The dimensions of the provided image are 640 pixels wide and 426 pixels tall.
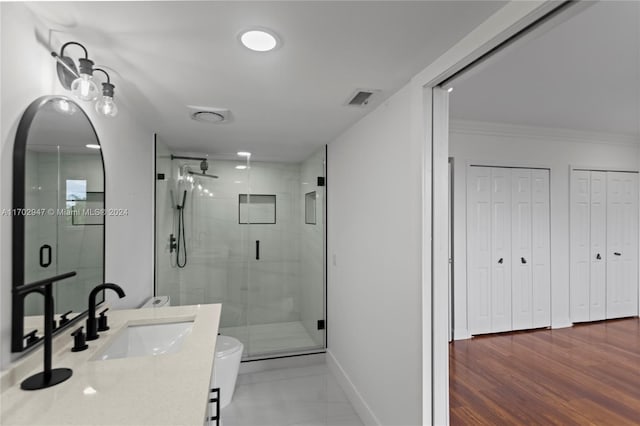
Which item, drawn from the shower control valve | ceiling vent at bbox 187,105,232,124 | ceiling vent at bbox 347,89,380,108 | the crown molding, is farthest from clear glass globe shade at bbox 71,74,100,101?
the crown molding

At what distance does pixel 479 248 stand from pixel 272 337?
2.63m

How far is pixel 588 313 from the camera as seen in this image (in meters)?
4.16

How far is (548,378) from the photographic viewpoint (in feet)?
9.29

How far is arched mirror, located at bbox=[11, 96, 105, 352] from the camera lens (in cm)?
114

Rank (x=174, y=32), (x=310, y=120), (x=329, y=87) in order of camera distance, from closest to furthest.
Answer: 1. (x=174, y=32)
2. (x=329, y=87)
3. (x=310, y=120)

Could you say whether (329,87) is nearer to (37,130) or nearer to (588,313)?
(37,130)

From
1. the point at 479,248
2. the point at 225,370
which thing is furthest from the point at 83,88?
the point at 479,248

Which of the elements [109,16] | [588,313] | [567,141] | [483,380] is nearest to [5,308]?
[109,16]

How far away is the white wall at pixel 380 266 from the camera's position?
1826 mm

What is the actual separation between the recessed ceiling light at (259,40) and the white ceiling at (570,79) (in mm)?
983

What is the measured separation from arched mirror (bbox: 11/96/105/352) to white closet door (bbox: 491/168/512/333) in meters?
3.86

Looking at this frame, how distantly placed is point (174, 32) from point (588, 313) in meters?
5.41

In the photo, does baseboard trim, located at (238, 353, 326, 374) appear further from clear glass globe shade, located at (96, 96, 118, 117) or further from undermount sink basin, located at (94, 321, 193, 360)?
clear glass globe shade, located at (96, 96, 118, 117)

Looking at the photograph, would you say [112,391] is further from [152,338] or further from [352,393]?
[352,393]
